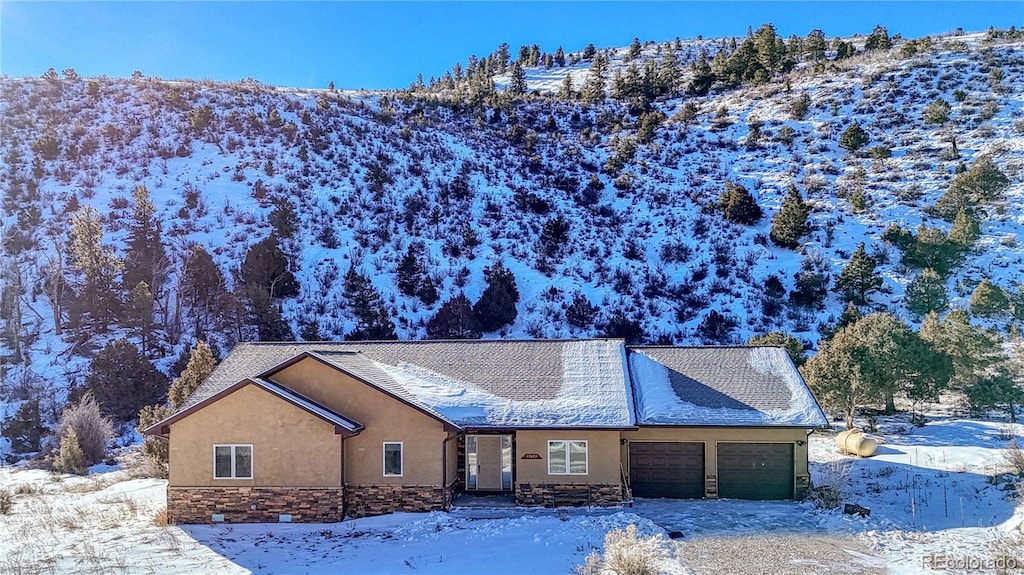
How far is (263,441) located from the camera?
15977 millimetres

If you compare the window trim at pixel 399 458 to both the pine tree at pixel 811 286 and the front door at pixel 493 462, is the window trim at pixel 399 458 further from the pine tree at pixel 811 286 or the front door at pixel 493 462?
the pine tree at pixel 811 286

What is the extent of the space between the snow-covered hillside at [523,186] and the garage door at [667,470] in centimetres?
1743

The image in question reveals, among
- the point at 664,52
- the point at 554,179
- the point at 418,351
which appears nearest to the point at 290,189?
the point at 554,179

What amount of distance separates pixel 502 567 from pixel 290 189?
39.0m

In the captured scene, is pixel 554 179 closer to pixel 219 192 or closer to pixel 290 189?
pixel 290 189

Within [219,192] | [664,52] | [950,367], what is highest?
[664,52]

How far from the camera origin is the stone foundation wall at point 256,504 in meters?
15.9

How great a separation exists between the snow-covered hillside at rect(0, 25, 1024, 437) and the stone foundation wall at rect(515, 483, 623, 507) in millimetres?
19299

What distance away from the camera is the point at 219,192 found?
44.4 metres

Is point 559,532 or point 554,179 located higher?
point 554,179

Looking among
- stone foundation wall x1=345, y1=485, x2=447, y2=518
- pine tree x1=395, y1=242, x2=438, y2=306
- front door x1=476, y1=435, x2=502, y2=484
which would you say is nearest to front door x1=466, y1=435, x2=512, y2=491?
front door x1=476, y1=435, x2=502, y2=484

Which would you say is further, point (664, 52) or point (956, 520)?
point (664, 52)

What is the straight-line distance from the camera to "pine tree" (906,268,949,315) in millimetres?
35406

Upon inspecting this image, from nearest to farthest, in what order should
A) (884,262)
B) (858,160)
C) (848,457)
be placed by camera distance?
(848,457) → (884,262) → (858,160)
